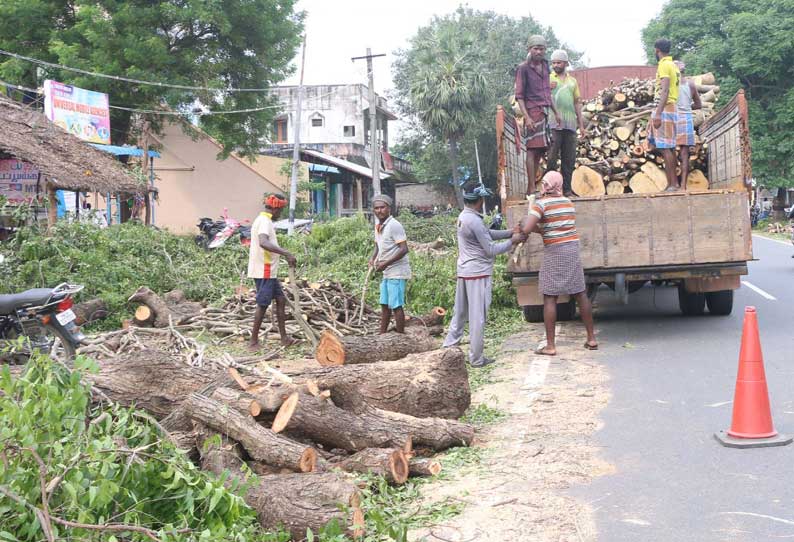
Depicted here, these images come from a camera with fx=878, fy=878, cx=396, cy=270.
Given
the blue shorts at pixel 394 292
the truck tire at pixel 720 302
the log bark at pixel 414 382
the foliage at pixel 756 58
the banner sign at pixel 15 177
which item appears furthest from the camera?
the foliage at pixel 756 58

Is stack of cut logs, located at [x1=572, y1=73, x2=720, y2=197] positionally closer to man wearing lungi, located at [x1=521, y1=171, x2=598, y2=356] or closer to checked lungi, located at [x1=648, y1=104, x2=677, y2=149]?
checked lungi, located at [x1=648, y1=104, x2=677, y2=149]

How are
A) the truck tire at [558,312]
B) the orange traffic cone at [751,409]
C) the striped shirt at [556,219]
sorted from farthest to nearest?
the truck tire at [558,312], the striped shirt at [556,219], the orange traffic cone at [751,409]

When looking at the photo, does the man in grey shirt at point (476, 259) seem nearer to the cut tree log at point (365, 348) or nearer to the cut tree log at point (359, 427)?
the cut tree log at point (365, 348)

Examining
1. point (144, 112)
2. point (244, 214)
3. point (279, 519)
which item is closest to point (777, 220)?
point (244, 214)

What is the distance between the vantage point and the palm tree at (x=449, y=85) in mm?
47625

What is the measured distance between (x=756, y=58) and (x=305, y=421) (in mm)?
39219

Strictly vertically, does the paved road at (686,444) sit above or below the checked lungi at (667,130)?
below

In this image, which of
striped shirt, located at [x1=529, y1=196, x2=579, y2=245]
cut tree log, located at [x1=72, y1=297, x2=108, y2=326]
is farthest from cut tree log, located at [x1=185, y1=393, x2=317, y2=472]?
cut tree log, located at [x1=72, y1=297, x2=108, y2=326]

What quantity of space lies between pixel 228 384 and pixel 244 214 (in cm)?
3336

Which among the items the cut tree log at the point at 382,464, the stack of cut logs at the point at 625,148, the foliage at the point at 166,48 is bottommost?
the cut tree log at the point at 382,464

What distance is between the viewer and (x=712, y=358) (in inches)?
338

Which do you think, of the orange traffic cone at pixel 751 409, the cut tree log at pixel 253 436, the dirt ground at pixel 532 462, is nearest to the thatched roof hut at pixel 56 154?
the dirt ground at pixel 532 462

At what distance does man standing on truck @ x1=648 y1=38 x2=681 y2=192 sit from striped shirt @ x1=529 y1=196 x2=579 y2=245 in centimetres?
191

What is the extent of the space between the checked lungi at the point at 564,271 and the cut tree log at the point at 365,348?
56.4 inches
